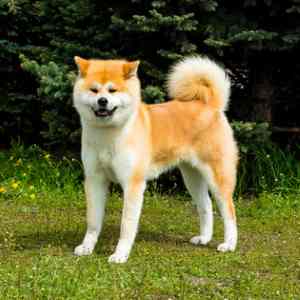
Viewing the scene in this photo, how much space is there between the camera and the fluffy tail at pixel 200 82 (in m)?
6.30

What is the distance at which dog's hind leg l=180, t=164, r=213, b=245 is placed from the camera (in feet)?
21.0

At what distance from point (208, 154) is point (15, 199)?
8.01 feet

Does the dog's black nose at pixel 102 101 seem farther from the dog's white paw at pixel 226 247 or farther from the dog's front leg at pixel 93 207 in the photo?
the dog's white paw at pixel 226 247

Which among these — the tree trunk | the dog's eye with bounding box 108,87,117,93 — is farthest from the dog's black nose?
the tree trunk

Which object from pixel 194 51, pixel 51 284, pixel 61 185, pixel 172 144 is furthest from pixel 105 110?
pixel 61 185

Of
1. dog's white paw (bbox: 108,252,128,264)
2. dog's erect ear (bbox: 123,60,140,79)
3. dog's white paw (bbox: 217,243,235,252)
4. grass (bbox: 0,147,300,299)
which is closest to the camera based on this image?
grass (bbox: 0,147,300,299)

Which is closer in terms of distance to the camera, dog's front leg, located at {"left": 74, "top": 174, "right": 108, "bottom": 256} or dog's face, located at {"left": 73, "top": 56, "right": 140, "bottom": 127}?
dog's face, located at {"left": 73, "top": 56, "right": 140, "bottom": 127}

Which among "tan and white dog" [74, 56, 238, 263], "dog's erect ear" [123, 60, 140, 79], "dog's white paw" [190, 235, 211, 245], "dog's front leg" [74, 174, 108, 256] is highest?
"dog's erect ear" [123, 60, 140, 79]

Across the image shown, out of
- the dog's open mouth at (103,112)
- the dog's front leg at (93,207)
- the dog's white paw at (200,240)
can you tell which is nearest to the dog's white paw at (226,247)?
the dog's white paw at (200,240)

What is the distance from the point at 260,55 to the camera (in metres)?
8.03

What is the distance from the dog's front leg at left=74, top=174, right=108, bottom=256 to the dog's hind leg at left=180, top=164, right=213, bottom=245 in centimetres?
84

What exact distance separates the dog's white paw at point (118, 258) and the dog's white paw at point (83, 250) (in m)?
A: 0.27

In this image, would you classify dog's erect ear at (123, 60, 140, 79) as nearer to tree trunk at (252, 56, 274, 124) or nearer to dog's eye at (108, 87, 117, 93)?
dog's eye at (108, 87, 117, 93)

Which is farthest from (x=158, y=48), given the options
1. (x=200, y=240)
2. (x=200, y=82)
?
(x=200, y=240)
